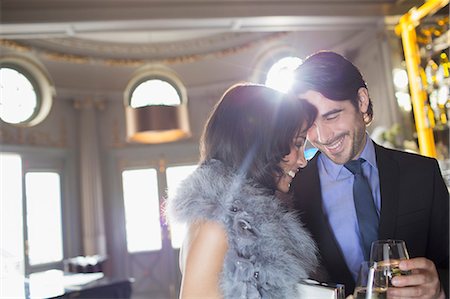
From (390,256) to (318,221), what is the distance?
1.47ft

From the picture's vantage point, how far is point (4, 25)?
403 centimetres

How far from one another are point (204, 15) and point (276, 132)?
10.6 feet

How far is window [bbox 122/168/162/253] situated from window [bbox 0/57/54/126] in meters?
1.76

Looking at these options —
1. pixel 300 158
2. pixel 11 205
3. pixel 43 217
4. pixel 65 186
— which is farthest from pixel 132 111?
pixel 300 158

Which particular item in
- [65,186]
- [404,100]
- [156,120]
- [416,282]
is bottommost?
[416,282]

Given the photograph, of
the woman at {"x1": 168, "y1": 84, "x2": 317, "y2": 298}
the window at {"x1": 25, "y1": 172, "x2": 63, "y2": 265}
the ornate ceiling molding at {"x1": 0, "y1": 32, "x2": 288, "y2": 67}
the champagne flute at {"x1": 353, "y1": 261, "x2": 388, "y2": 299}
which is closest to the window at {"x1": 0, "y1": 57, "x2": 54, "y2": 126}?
the ornate ceiling molding at {"x1": 0, "y1": 32, "x2": 288, "y2": 67}

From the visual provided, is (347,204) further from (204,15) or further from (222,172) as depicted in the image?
(204,15)

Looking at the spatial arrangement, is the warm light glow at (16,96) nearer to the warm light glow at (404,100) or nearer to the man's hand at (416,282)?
the warm light glow at (404,100)

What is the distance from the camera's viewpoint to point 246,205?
4.17 feet

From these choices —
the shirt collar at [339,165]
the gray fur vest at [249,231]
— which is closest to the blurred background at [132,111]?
the shirt collar at [339,165]

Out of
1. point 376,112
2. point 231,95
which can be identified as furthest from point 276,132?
point 376,112

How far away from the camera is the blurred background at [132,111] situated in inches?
190

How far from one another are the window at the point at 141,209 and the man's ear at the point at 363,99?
22.2 ft

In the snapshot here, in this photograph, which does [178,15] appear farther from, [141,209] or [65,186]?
[141,209]
